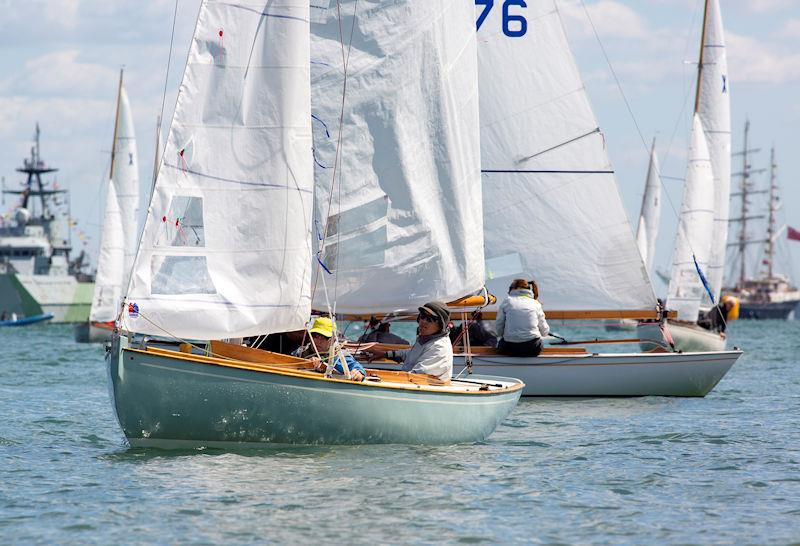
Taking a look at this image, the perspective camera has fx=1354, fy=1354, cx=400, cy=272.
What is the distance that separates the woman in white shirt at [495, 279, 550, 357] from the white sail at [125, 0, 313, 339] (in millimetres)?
5617

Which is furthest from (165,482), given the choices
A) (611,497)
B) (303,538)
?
(611,497)

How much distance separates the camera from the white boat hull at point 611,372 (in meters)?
17.9

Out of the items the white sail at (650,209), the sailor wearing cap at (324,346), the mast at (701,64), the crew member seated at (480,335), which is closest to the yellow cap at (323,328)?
the sailor wearing cap at (324,346)

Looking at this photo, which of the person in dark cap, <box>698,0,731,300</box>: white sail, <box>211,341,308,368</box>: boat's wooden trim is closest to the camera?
<box>211,341,308,368</box>: boat's wooden trim

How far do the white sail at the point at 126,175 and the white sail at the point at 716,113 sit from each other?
21.2 metres

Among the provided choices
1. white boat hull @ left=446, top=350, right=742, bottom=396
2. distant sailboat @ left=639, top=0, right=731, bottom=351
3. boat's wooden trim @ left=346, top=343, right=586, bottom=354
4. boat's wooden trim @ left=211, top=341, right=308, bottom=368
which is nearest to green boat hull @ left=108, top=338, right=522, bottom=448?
boat's wooden trim @ left=211, top=341, right=308, bottom=368

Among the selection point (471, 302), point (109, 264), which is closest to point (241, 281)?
point (471, 302)

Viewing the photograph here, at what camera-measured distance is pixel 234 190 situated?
11.9 metres

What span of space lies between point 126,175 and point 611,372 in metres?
32.9

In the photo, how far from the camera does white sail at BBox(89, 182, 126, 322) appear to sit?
4603cm

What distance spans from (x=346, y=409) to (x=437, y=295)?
3054mm

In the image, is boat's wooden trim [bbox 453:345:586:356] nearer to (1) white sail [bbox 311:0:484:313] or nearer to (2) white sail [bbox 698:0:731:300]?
(1) white sail [bbox 311:0:484:313]

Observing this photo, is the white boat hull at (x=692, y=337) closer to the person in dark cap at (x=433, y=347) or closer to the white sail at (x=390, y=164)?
the white sail at (x=390, y=164)

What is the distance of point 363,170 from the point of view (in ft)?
48.5
